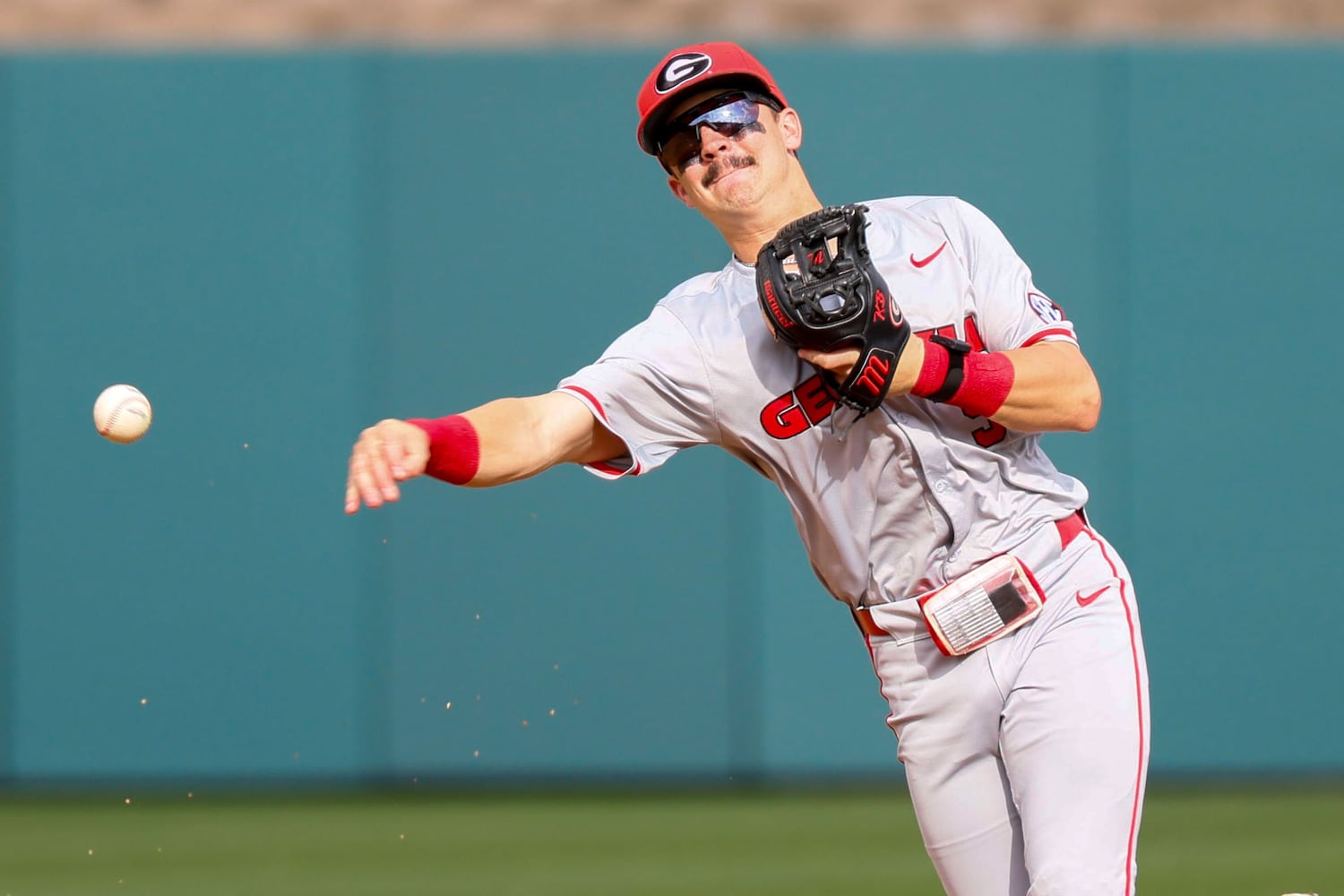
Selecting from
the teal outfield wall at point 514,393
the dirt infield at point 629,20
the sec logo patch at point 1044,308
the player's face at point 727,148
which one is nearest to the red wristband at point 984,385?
the sec logo patch at point 1044,308

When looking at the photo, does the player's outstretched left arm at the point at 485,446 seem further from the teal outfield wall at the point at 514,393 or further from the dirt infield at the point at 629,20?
the dirt infield at the point at 629,20

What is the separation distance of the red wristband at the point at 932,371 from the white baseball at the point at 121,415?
1.83m

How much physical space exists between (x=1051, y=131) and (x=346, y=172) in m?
3.21

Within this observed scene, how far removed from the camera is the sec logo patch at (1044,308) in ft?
11.2

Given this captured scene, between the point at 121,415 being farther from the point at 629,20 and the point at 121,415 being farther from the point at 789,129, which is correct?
the point at 629,20

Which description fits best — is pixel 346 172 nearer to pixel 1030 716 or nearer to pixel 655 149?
pixel 655 149

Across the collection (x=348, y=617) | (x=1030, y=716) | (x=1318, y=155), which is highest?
(x=1318, y=155)

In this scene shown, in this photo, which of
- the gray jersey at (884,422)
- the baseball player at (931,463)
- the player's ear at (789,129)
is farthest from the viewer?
the player's ear at (789,129)

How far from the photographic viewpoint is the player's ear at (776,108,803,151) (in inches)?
141

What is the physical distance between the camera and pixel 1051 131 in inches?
312

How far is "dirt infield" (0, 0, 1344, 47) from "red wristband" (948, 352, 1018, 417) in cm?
649

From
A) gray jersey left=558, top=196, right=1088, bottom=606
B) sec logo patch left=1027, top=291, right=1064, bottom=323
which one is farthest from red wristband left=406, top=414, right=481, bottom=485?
sec logo patch left=1027, top=291, right=1064, bottom=323

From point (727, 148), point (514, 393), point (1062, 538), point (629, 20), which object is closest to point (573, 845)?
point (514, 393)

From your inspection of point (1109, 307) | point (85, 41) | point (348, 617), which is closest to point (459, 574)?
point (348, 617)
